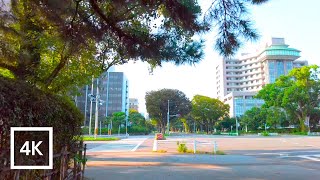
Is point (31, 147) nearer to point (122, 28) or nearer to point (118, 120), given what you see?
point (122, 28)

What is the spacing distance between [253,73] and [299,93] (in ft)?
188

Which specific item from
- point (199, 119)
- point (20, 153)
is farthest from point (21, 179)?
point (199, 119)

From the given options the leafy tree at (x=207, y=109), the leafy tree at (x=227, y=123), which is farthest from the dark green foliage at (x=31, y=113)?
the leafy tree at (x=227, y=123)

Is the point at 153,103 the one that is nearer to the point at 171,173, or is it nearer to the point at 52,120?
the point at 171,173

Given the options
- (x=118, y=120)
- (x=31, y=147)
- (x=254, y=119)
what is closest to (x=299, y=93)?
(x=254, y=119)

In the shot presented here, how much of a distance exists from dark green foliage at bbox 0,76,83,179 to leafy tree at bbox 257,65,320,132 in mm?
61725

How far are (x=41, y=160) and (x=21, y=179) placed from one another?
56cm

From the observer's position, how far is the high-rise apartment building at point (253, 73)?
108 meters

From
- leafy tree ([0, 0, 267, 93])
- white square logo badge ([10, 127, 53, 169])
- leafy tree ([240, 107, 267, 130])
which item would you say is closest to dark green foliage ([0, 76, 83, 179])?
white square logo badge ([10, 127, 53, 169])

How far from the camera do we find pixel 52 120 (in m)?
5.20

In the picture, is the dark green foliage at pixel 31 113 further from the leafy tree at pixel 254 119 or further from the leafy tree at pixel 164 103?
the leafy tree at pixel 254 119

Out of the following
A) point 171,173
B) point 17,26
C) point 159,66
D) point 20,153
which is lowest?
point 171,173

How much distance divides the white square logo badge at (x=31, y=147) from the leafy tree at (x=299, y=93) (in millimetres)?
62588

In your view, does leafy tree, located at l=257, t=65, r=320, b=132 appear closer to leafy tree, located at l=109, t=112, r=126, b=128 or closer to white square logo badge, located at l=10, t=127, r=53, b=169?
leafy tree, located at l=109, t=112, r=126, b=128
